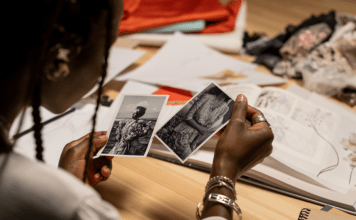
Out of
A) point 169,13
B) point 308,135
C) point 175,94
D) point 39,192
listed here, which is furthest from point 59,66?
point 169,13

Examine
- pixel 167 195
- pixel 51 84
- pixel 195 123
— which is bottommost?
pixel 167 195

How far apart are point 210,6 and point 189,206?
842mm

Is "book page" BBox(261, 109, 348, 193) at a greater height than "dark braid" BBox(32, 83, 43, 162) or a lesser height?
lesser

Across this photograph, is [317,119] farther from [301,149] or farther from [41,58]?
[41,58]

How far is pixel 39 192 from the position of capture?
Answer: 12.3 inches

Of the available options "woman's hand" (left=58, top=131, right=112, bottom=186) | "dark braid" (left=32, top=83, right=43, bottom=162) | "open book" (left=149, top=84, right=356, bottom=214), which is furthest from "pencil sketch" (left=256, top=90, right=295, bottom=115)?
"dark braid" (left=32, top=83, right=43, bottom=162)

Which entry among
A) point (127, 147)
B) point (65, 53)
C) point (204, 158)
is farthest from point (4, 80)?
point (204, 158)

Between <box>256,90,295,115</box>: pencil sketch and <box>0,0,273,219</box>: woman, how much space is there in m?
0.23

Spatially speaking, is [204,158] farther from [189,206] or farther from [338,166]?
[338,166]

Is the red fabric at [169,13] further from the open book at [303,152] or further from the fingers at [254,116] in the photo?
the fingers at [254,116]

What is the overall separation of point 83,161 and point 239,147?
277 millimetres

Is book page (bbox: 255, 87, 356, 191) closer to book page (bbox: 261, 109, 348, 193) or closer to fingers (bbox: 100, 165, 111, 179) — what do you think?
book page (bbox: 261, 109, 348, 193)

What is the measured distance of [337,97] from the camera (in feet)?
2.80

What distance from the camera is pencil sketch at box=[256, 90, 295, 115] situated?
672 millimetres
